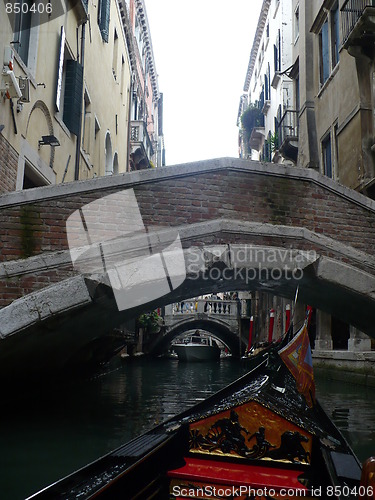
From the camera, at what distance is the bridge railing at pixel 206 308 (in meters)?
22.1

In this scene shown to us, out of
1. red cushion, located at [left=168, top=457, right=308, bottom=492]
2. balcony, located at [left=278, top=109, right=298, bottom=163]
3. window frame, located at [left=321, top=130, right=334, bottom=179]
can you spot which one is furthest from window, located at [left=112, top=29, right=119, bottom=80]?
red cushion, located at [left=168, top=457, right=308, bottom=492]

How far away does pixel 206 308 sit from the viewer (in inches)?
867

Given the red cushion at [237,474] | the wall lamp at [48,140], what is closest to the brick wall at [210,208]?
the wall lamp at [48,140]

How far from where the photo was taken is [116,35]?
11.0m

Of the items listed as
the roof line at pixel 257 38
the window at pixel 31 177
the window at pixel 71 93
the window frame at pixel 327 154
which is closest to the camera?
the window at pixel 31 177

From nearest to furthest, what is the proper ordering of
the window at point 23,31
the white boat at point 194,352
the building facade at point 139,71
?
the window at point 23,31 → the building facade at point 139,71 → the white boat at point 194,352

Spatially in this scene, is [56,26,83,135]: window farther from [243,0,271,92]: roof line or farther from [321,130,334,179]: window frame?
[243,0,271,92]: roof line

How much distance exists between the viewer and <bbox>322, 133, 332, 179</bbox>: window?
958 centimetres

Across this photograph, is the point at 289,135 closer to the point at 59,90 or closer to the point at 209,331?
the point at 59,90

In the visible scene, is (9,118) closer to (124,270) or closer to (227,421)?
Answer: (124,270)

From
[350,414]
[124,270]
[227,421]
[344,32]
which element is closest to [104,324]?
[124,270]

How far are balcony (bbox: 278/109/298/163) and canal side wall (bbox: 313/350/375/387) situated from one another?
16.4ft

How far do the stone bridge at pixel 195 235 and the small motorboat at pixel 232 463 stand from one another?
6.27ft

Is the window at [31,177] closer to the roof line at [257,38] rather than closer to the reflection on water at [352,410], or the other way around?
the reflection on water at [352,410]
